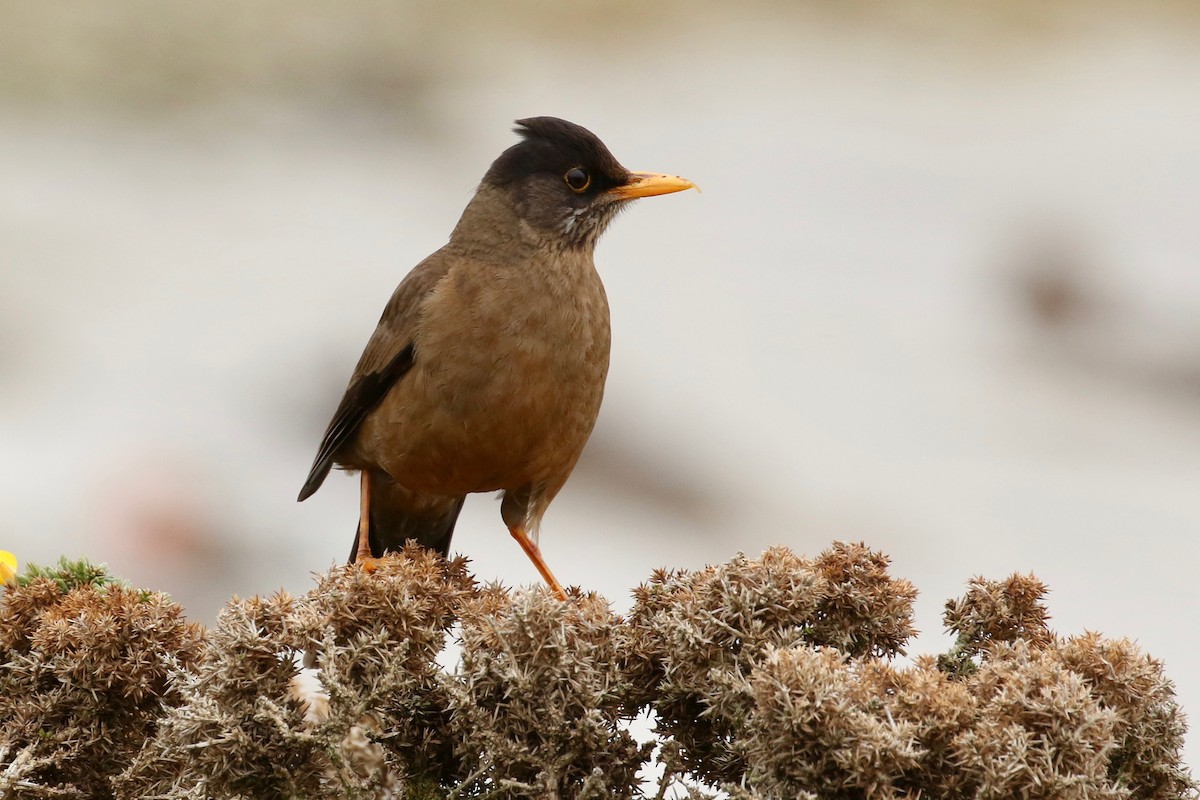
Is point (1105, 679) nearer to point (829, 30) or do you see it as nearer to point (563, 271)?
point (563, 271)

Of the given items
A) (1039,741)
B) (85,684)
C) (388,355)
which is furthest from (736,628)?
(388,355)

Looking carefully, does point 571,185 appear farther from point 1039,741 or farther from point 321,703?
point 1039,741

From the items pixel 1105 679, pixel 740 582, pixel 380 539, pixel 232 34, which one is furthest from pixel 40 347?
pixel 1105 679

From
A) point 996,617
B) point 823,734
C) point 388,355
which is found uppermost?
point 388,355

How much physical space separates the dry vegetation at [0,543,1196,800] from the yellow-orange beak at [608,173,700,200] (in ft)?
4.92

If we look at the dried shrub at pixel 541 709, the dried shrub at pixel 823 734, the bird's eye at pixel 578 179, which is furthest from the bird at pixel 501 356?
the dried shrub at pixel 823 734

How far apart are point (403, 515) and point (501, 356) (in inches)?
34.6

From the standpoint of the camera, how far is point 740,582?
6.84 feet

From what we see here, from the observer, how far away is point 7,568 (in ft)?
8.98

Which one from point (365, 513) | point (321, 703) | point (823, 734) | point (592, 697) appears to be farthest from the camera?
point (365, 513)

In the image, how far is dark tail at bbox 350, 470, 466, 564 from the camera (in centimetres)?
386

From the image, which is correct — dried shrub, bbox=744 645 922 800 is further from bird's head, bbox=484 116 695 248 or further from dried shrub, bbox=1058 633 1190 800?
bird's head, bbox=484 116 695 248

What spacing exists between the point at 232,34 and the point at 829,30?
305 centimetres

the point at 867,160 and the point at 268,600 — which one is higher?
the point at 867,160
